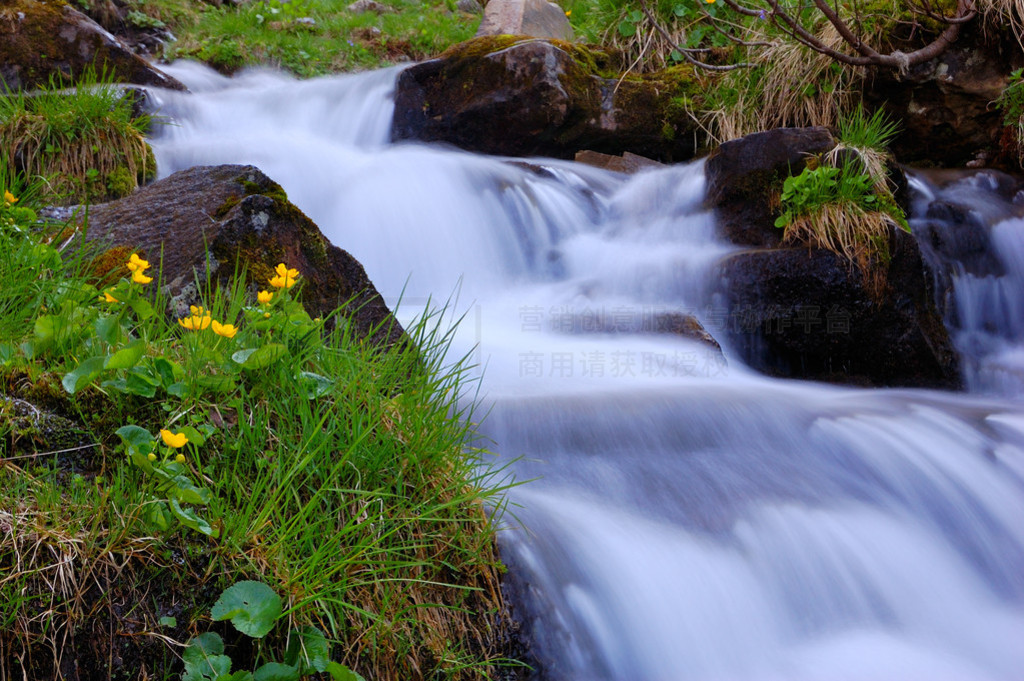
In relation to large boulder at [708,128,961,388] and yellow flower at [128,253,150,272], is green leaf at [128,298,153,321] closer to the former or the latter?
yellow flower at [128,253,150,272]

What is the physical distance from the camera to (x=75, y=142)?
13.4ft

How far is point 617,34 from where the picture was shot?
7.45 meters

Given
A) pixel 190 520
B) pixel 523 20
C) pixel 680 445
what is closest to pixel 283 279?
pixel 190 520

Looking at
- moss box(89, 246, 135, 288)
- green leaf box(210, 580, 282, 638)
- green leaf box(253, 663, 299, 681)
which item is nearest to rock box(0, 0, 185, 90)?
moss box(89, 246, 135, 288)

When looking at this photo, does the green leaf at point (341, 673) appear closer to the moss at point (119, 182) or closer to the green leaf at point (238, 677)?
the green leaf at point (238, 677)

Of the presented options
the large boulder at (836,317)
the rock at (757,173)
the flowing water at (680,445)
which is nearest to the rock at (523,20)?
the flowing water at (680,445)

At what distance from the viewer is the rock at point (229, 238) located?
2441 mm

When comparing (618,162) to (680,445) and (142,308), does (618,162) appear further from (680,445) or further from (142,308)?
(142,308)

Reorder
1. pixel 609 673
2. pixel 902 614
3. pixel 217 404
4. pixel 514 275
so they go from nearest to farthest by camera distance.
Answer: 1. pixel 217 404
2. pixel 609 673
3. pixel 902 614
4. pixel 514 275

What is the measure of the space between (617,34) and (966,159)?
3504 mm

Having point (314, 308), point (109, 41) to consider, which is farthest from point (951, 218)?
point (109, 41)

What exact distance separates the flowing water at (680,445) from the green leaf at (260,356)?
77cm

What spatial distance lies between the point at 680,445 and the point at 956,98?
14.9 ft

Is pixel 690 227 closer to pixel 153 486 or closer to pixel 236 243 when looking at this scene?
pixel 236 243
